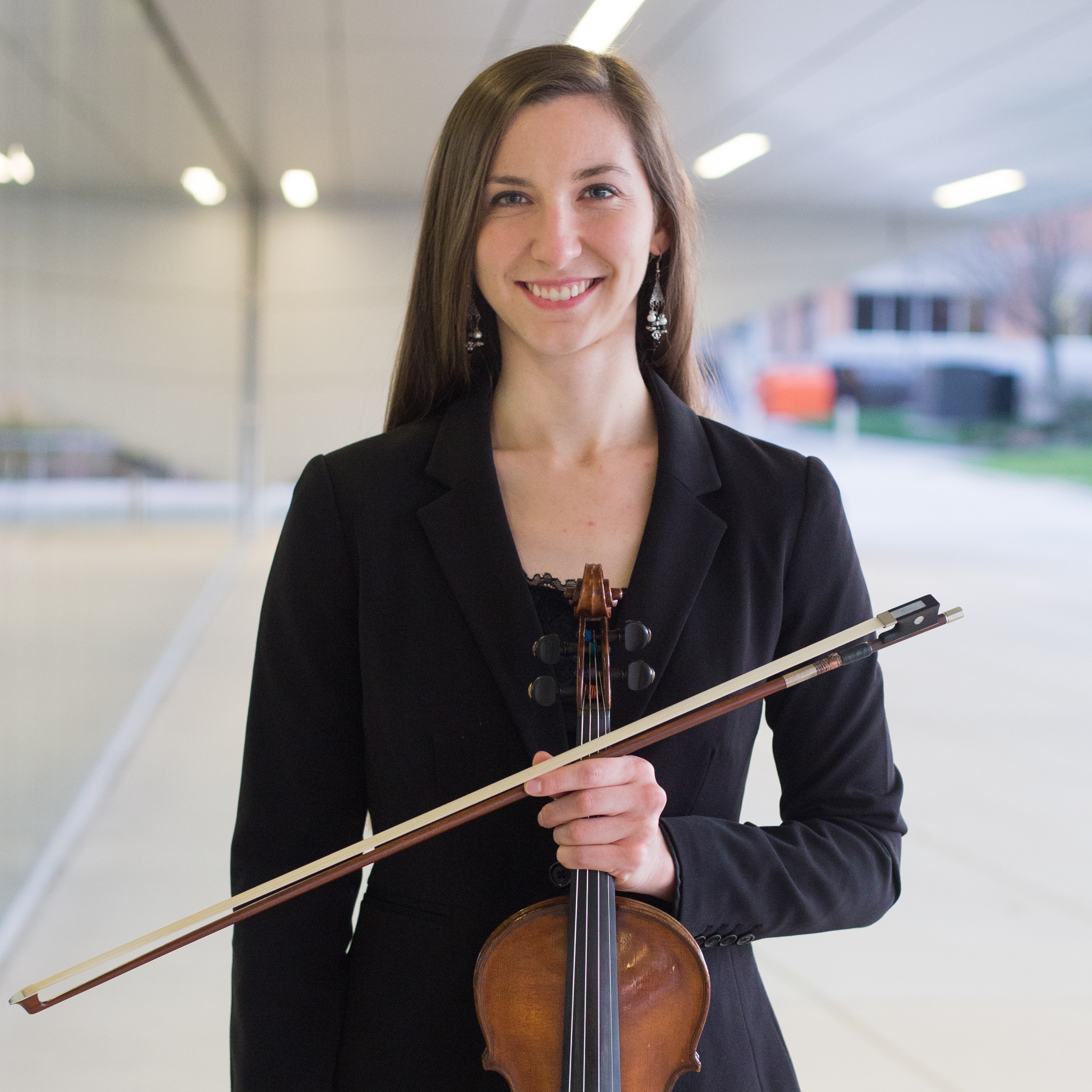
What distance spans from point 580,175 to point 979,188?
9551 mm

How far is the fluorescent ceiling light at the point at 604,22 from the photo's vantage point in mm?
4633

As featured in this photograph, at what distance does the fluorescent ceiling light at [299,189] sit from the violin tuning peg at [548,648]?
8.82 metres

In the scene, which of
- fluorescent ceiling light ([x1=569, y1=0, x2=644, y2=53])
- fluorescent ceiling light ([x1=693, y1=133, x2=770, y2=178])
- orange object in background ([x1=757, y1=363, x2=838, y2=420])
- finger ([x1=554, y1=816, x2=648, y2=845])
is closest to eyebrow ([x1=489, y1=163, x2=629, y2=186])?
finger ([x1=554, y1=816, x2=648, y2=845])

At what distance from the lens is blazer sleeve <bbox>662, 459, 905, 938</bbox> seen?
41.8 inches

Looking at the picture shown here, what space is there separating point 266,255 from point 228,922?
10547 mm

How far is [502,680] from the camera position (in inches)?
41.1

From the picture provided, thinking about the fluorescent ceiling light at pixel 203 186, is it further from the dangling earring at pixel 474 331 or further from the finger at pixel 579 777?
the finger at pixel 579 777

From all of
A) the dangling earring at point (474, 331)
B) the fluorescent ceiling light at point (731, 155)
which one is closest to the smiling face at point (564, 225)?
the dangling earring at point (474, 331)

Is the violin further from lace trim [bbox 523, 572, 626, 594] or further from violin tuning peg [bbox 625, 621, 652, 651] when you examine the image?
lace trim [bbox 523, 572, 626, 594]

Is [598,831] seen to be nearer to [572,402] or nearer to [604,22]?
[572,402]

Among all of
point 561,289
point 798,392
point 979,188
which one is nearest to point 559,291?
point 561,289

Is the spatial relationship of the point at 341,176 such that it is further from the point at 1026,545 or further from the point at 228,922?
the point at 228,922

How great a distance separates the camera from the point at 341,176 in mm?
9328

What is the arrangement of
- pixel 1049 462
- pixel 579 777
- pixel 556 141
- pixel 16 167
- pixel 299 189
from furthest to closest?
1. pixel 1049 462
2. pixel 299 189
3. pixel 16 167
4. pixel 556 141
5. pixel 579 777
